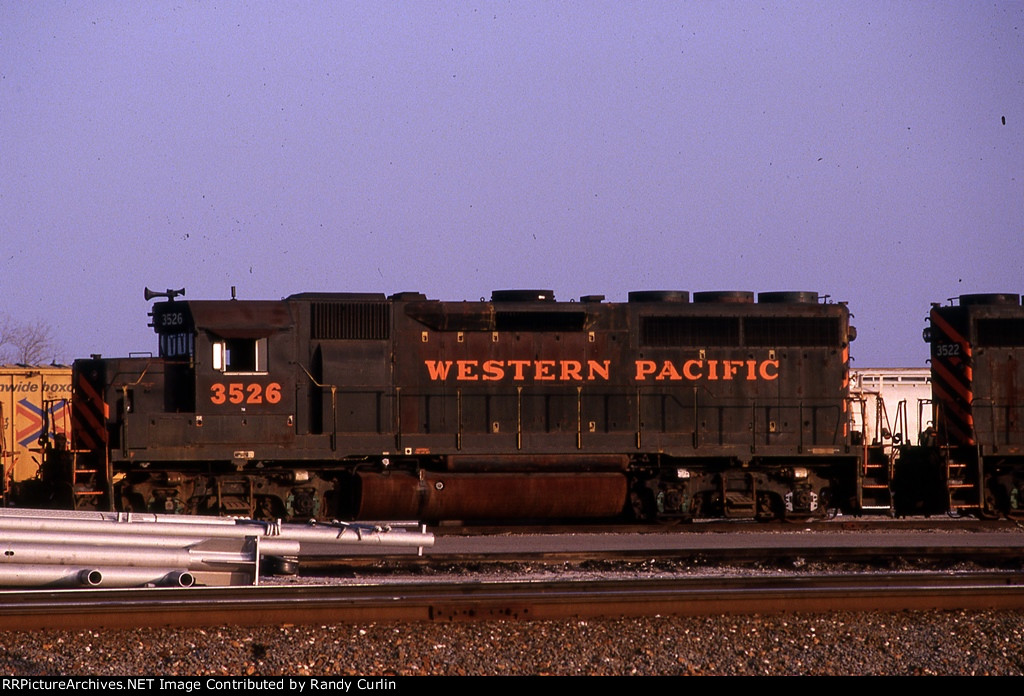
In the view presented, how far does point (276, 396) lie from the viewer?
16.0 metres

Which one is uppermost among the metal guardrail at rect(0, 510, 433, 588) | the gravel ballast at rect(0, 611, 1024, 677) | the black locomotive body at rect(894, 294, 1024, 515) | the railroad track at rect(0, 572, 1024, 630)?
the black locomotive body at rect(894, 294, 1024, 515)

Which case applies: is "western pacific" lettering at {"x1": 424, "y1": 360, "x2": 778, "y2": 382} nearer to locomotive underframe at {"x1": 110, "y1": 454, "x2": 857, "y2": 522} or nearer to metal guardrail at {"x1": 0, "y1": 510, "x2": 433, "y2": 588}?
locomotive underframe at {"x1": 110, "y1": 454, "x2": 857, "y2": 522}

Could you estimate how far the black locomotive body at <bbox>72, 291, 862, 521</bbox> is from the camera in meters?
15.8

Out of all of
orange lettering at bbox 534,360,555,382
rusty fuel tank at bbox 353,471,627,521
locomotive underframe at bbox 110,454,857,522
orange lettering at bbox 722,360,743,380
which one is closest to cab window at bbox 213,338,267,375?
locomotive underframe at bbox 110,454,857,522

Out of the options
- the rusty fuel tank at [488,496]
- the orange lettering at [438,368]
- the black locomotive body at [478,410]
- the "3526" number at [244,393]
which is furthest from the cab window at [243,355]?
the orange lettering at [438,368]

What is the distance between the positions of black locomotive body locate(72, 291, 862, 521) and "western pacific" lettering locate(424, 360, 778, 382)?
0.02 meters

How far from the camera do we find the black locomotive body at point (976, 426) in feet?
56.8

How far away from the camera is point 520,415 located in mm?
16594

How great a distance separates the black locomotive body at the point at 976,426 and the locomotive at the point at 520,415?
0.11 feet

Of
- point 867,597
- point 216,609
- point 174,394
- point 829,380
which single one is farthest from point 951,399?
point 216,609

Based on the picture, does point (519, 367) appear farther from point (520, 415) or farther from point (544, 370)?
point (520, 415)

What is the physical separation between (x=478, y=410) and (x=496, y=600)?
7.36m

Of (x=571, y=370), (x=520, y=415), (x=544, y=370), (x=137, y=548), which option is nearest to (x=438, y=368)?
(x=520, y=415)
